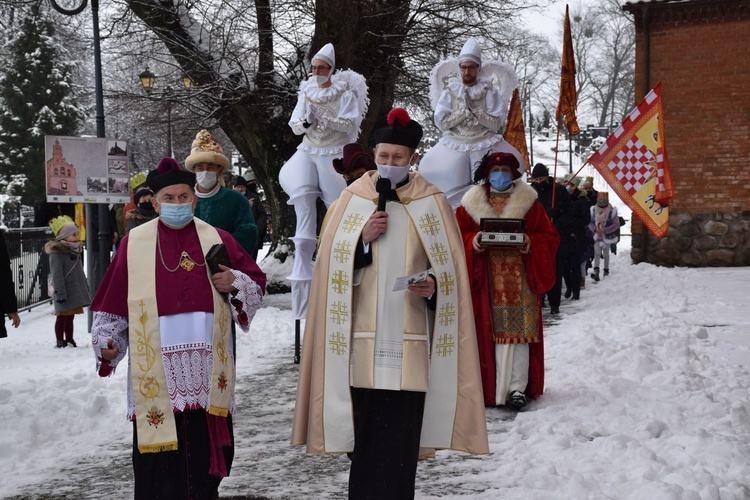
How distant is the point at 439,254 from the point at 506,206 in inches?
111

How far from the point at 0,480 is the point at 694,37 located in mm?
18522

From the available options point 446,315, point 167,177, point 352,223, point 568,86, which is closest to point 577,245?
point 568,86

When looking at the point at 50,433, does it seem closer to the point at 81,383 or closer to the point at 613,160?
the point at 81,383

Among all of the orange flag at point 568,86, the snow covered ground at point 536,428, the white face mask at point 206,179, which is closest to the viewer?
the snow covered ground at point 536,428

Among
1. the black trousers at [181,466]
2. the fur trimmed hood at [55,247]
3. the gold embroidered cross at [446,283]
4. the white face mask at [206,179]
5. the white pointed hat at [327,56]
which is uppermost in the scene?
the white pointed hat at [327,56]

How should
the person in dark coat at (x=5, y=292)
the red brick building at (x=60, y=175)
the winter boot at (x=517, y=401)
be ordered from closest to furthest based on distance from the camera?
the person in dark coat at (x=5, y=292), the winter boot at (x=517, y=401), the red brick building at (x=60, y=175)

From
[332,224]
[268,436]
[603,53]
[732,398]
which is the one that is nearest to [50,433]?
[268,436]

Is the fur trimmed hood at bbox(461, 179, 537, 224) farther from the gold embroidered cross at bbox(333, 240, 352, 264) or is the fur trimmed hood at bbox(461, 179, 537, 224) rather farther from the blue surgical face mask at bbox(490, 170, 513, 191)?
the gold embroidered cross at bbox(333, 240, 352, 264)

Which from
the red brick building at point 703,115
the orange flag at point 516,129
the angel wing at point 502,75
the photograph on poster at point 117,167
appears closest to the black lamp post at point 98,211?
the photograph on poster at point 117,167

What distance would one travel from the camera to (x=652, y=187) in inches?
426

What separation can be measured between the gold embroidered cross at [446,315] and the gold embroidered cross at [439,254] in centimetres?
21

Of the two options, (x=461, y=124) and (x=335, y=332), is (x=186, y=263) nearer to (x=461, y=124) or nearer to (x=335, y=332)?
(x=335, y=332)

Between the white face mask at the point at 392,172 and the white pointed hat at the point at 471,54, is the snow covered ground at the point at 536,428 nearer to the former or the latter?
the white face mask at the point at 392,172

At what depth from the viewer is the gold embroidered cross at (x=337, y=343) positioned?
4535 millimetres
